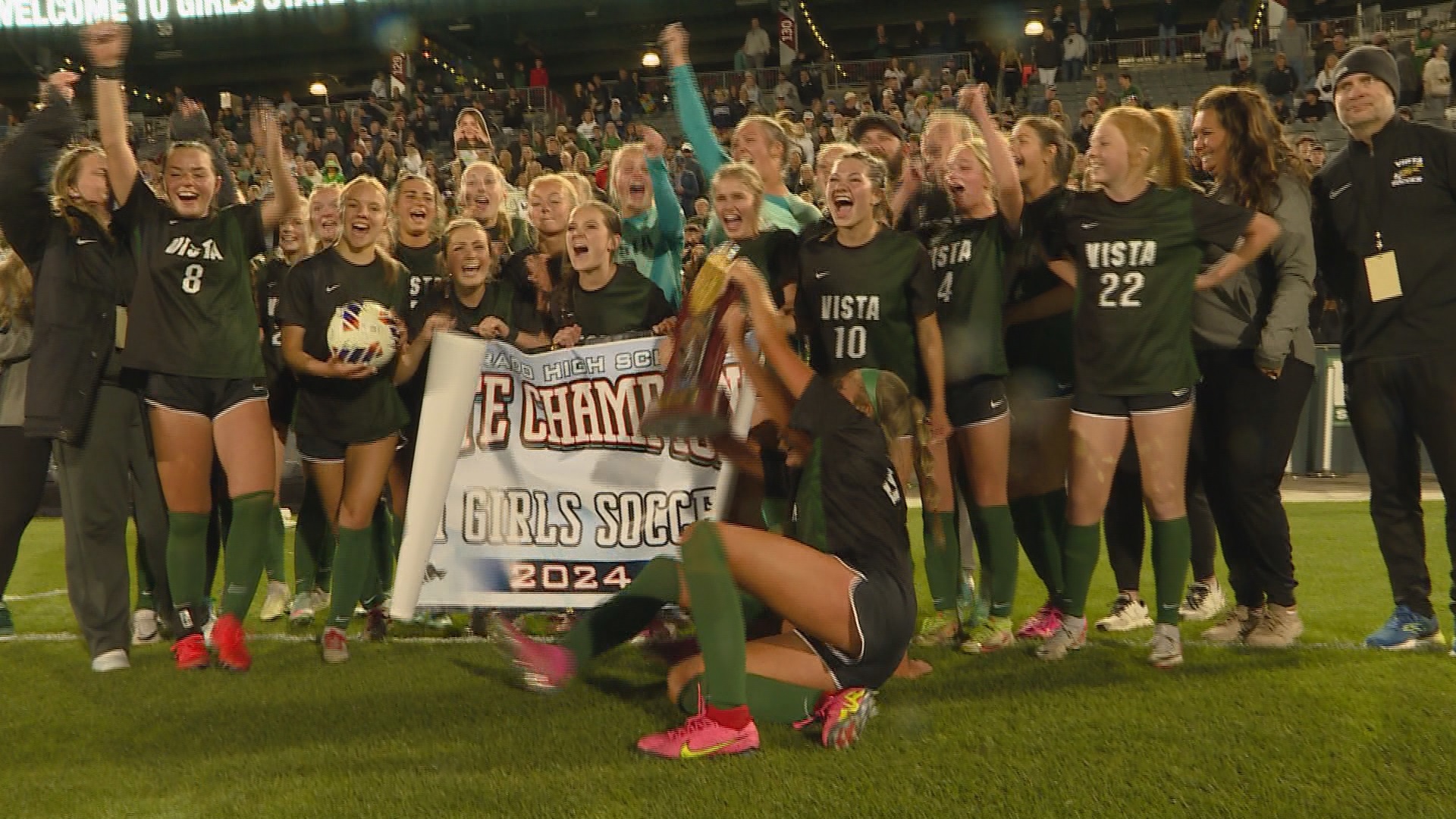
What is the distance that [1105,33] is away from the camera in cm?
2233

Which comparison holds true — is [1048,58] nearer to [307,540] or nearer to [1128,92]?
[1128,92]

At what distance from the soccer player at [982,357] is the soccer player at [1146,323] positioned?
37 centimetres

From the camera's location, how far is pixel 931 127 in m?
5.05

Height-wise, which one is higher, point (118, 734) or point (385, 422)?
point (385, 422)

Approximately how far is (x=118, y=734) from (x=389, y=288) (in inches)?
81.5

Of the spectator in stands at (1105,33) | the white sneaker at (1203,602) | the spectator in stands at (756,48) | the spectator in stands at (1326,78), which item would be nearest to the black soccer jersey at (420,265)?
the white sneaker at (1203,602)

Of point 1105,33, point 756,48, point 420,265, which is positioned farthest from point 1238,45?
point 420,265

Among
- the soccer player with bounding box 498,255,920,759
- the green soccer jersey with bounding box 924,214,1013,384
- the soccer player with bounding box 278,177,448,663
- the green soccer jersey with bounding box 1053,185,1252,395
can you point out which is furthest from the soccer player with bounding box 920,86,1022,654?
the soccer player with bounding box 278,177,448,663

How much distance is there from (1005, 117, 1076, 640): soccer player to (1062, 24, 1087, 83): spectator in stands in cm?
1744

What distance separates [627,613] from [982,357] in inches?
68.9

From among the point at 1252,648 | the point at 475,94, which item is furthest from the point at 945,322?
the point at 475,94

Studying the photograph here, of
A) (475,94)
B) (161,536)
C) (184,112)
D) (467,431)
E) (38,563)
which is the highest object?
(475,94)

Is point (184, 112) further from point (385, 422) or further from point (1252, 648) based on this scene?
point (1252, 648)

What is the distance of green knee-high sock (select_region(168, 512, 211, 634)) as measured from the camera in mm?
4602
